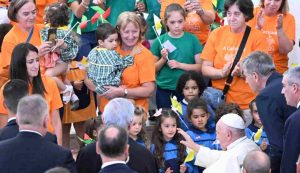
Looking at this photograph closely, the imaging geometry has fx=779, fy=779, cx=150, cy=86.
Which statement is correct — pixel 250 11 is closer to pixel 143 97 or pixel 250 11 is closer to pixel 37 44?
pixel 143 97

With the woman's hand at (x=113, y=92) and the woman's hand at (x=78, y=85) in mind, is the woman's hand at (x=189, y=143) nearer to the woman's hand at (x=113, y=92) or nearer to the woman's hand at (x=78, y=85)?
the woman's hand at (x=113, y=92)

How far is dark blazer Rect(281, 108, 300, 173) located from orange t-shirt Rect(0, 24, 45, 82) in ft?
→ 10.4

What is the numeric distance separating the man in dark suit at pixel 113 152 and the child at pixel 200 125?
278 centimetres

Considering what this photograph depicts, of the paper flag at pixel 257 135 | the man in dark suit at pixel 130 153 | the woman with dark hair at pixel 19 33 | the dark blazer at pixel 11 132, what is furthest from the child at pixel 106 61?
the dark blazer at pixel 11 132

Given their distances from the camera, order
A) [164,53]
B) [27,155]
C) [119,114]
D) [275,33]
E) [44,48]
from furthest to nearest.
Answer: [275,33], [164,53], [44,48], [119,114], [27,155]

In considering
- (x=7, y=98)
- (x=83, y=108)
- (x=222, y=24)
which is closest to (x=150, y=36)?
(x=222, y=24)

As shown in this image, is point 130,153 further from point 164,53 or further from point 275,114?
point 164,53

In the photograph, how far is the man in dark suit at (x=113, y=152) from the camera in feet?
17.7

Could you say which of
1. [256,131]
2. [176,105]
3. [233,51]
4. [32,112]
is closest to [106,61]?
[176,105]

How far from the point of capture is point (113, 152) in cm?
543

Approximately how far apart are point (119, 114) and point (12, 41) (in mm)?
2431

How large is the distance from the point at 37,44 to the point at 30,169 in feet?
9.69

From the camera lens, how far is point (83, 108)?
355 inches

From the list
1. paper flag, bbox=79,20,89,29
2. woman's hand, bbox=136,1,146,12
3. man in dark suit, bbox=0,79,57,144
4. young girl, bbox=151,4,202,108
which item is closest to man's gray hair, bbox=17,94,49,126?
man in dark suit, bbox=0,79,57,144
